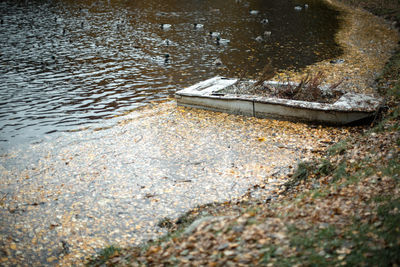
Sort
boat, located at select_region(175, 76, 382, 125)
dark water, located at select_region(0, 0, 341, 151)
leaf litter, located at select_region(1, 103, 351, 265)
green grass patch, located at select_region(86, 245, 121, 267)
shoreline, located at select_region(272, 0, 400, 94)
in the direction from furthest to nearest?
shoreline, located at select_region(272, 0, 400, 94)
dark water, located at select_region(0, 0, 341, 151)
boat, located at select_region(175, 76, 382, 125)
leaf litter, located at select_region(1, 103, 351, 265)
green grass patch, located at select_region(86, 245, 121, 267)

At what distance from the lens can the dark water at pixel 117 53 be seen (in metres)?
14.0

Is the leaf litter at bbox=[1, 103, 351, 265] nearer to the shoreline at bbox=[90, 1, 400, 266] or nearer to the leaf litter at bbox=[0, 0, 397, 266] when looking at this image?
the leaf litter at bbox=[0, 0, 397, 266]

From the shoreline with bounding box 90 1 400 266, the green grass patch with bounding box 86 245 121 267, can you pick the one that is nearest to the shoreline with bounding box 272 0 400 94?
the shoreline with bounding box 90 1 400 266

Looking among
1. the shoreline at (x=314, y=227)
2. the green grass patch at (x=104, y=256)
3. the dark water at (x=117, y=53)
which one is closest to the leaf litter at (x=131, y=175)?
the green grass patch at (x=104, y=256)

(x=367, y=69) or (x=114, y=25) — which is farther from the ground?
(x=114, y=25)

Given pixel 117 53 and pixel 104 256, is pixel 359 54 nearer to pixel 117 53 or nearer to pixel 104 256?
pixel 117 53

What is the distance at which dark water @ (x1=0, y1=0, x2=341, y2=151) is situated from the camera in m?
14.0

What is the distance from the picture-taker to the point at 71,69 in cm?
1848

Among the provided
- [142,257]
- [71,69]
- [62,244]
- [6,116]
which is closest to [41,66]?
[71,69]

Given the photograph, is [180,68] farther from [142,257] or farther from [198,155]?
[142,257]

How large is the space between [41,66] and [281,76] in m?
12.4

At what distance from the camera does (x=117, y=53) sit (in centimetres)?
2142

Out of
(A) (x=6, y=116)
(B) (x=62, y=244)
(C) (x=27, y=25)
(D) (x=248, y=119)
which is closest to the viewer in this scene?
(B) (x=62, y=244)

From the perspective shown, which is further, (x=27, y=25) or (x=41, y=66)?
(x=27, y=25)
